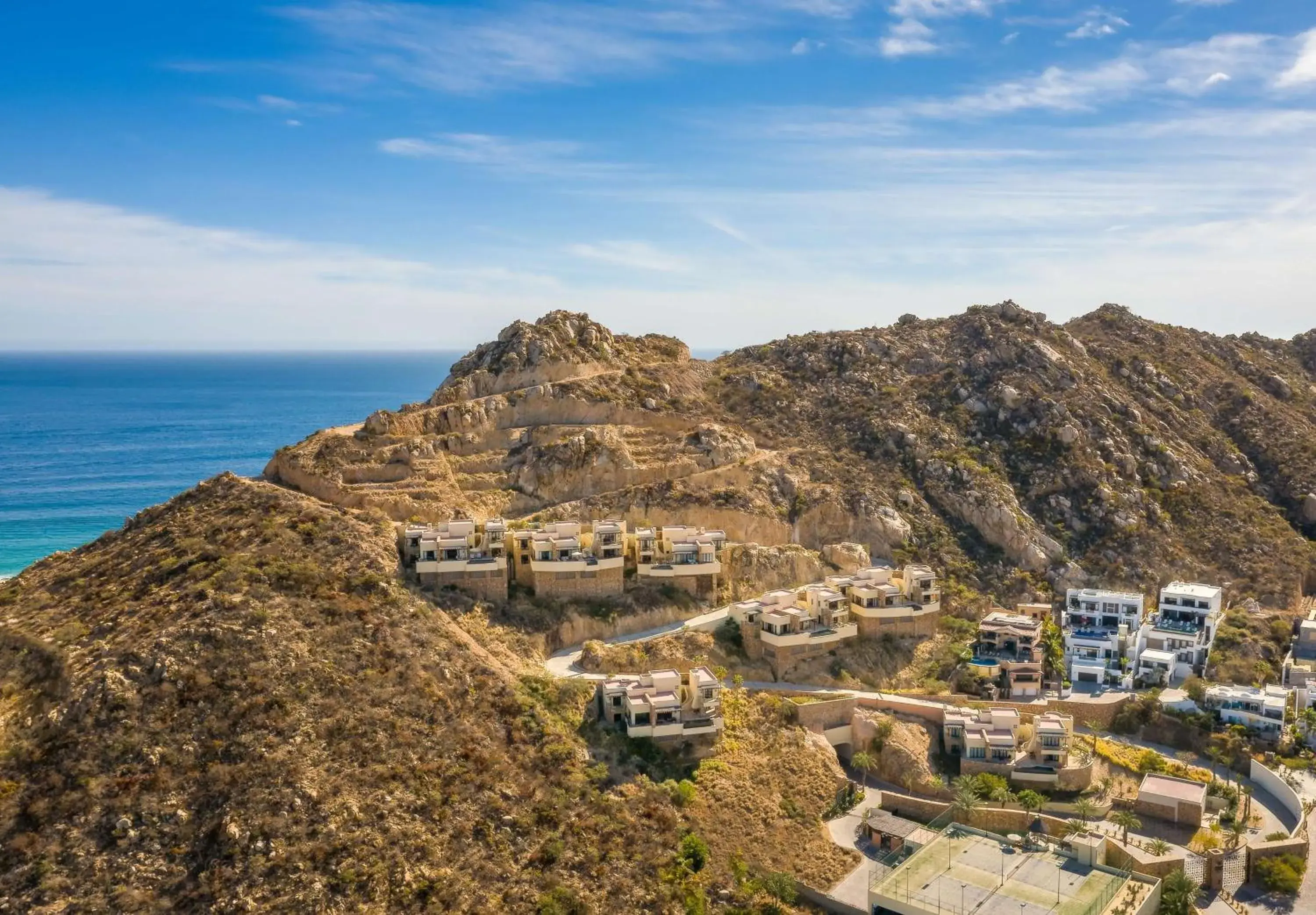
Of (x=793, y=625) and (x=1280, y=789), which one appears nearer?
(x=1280, y=789)

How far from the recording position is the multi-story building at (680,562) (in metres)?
52.3

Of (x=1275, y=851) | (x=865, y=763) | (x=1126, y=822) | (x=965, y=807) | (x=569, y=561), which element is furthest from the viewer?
(x=569, y=561)

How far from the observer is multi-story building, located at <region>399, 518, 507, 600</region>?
47812 millimetres

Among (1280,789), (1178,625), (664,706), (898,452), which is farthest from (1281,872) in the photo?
(898,452)

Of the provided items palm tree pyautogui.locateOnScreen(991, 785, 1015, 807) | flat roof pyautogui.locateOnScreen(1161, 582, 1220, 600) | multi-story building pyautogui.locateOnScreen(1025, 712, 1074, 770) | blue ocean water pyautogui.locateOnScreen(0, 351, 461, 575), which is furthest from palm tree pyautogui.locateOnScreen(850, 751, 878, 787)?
blue ocean water pyautogui.locateOnScreen(0, 351, 461, 575)

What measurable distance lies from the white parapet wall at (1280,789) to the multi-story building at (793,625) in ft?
61.5

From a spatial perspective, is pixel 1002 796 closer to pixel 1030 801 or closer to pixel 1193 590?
pixel 1030 801

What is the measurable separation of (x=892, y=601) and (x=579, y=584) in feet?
54.1

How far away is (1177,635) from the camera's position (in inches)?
2184

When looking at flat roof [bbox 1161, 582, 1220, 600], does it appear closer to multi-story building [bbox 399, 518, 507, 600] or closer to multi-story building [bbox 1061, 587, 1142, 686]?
multi-story building [bbox 1061, 587, 1142, 686]

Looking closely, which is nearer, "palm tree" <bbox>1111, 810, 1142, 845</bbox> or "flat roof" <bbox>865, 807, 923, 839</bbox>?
"flat roof" <bbox>865, 807, 923, 839</bbox>

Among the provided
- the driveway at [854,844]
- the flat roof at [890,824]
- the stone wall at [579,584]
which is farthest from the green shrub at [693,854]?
the stone wall at [579,584]

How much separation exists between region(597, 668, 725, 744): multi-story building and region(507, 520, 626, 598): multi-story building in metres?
7.52

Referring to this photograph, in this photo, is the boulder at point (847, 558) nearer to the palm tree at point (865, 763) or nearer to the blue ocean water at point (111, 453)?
the palm tree at point (865, 763)
